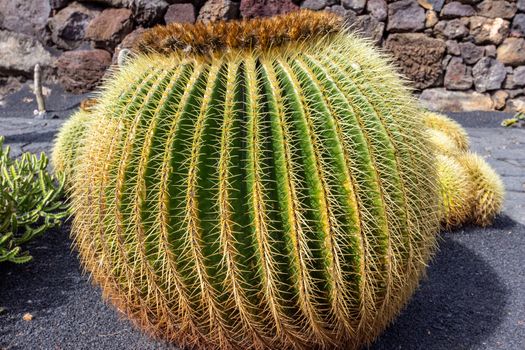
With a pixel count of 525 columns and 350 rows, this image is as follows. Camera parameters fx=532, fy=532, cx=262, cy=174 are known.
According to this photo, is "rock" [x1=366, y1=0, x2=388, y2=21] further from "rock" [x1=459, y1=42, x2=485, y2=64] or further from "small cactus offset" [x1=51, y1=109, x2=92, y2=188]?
"small cactus offset" [x1=51, y1=109, x2=92, y2=188]

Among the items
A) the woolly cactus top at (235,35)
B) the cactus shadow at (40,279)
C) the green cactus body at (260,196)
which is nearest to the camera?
the green cactus body at (260,196)

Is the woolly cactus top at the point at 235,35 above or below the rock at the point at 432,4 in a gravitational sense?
above

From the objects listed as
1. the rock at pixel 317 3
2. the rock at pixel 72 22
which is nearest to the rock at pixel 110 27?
the rock at pixel 72 22

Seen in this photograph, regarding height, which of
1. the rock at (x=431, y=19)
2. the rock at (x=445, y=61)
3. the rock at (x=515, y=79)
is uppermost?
the rock at (x=431, y=19)

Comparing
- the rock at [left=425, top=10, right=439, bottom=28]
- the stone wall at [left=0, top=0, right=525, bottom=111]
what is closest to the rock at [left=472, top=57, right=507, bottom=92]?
the stone wall at [left=0, top=0, right=525, bottom=111]

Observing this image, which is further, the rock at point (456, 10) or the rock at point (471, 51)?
the rock at point (471, 51)

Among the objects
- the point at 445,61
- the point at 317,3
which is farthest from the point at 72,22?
the point at 445,61

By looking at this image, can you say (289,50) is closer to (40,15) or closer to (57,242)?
(57,242)

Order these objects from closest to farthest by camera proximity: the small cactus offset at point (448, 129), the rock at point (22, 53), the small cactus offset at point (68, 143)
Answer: the small cactus offset at point (68, 143) → the small cactus offset at point (448, 129) → the rock at point (22, 53)

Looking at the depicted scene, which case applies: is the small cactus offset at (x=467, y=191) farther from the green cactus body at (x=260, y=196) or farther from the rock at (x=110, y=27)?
the rock at (x=110, y=27)
